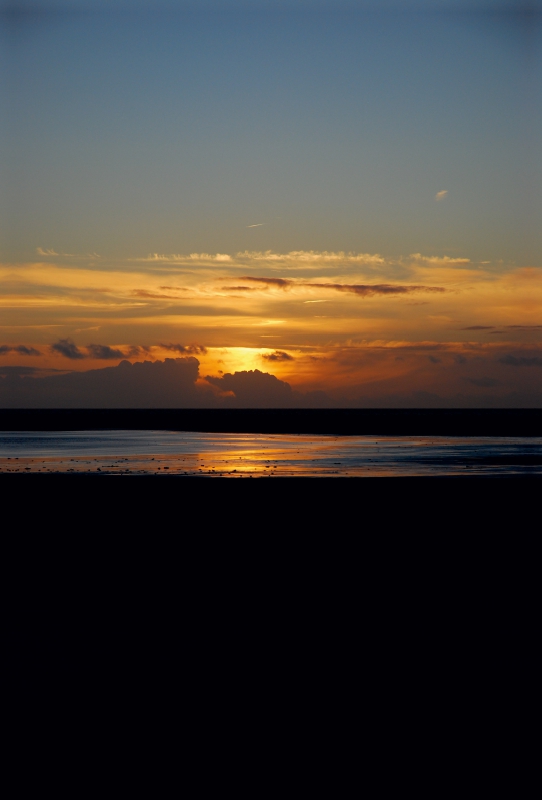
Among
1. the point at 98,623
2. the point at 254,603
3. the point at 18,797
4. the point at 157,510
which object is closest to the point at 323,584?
the point at 254,603

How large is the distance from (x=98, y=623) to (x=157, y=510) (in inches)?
433

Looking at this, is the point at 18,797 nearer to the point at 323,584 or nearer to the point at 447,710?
the point at 447,710

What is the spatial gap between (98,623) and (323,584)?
12.9ft

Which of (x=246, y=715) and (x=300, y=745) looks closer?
(x=300, y=745)

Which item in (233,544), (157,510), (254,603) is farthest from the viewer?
(157,510)

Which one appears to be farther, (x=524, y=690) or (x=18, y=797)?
(x=524, y=690)

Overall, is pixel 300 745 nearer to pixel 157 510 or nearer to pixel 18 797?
pixel 18 797

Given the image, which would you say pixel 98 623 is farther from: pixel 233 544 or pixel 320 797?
pixel 233 544

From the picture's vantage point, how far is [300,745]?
22.5ft

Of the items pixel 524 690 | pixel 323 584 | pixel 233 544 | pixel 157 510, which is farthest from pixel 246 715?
pixel 157 510

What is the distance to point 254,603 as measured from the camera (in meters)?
11.5

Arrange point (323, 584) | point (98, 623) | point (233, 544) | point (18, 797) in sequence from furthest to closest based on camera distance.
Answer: point (233, 544), point (323, 584), point (98, 623), point (18, 797)

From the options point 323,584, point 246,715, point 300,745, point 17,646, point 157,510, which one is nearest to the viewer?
point 300,745

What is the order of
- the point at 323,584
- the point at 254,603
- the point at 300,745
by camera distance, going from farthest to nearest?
1. the point at 323,584
2. the point at 254,603
3. the point at 300,745
